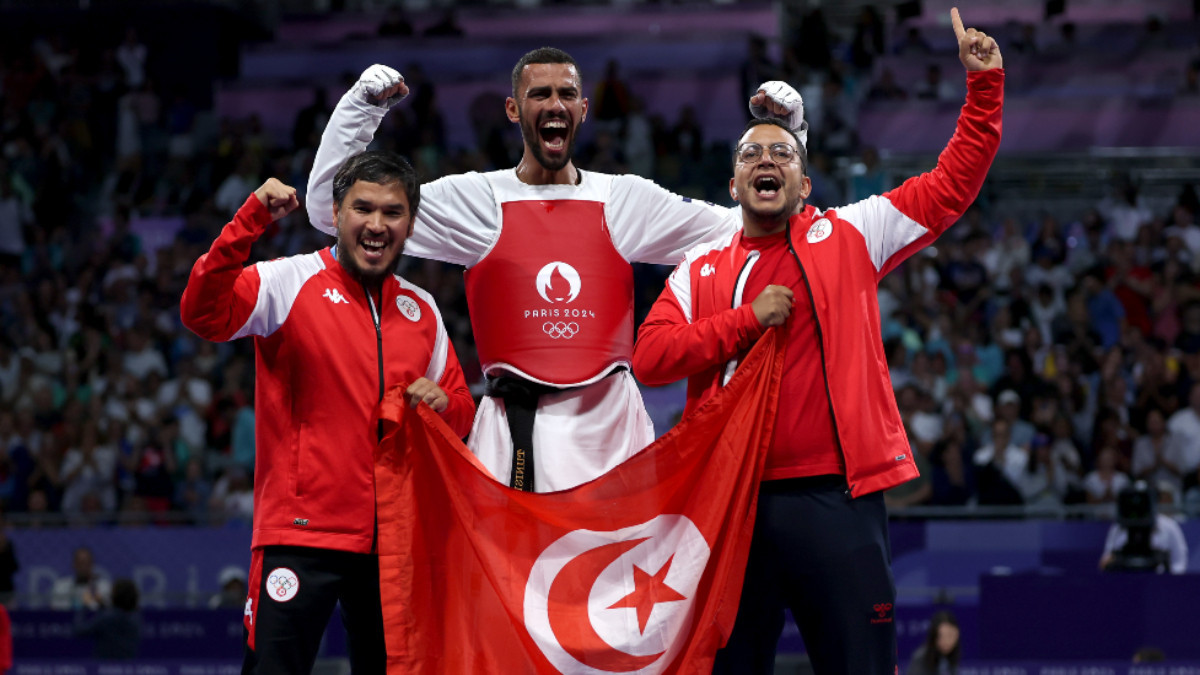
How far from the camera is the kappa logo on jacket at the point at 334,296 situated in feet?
15.9

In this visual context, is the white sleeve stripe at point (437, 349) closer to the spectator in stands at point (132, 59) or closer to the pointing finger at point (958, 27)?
the pointing finger at point (958, 27)

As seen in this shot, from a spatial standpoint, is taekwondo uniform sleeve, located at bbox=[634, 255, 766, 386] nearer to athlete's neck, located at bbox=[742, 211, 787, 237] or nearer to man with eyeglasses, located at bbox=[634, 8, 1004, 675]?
man with eyeglasses, located at bbox=[634, 8, 1004, 675]

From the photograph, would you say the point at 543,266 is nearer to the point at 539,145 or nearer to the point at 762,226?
the point at 539,145

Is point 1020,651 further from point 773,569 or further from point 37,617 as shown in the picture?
point 37,617

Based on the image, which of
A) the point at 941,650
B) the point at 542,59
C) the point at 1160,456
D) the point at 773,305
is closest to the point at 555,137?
the point at 542,59

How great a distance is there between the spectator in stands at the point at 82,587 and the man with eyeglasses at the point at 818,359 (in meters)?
7.72

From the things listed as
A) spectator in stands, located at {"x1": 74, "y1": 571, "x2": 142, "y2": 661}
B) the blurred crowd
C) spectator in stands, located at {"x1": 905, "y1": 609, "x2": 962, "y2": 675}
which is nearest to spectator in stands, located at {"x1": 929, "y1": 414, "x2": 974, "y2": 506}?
the blurred crowd

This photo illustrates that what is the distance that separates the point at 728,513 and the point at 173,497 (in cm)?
929

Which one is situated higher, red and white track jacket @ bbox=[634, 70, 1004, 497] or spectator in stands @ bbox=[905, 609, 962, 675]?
red and white track jacket @ bbox=[634, 70, 1004, 497]

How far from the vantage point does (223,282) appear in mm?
4531

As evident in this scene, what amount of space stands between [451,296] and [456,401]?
9.18 metres

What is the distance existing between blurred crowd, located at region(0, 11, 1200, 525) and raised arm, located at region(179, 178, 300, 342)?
7.12 metres

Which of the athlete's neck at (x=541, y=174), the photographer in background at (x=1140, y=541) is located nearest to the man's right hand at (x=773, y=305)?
the athlete's neck at (x=541, y=174)

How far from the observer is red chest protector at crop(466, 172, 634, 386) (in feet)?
17.3
